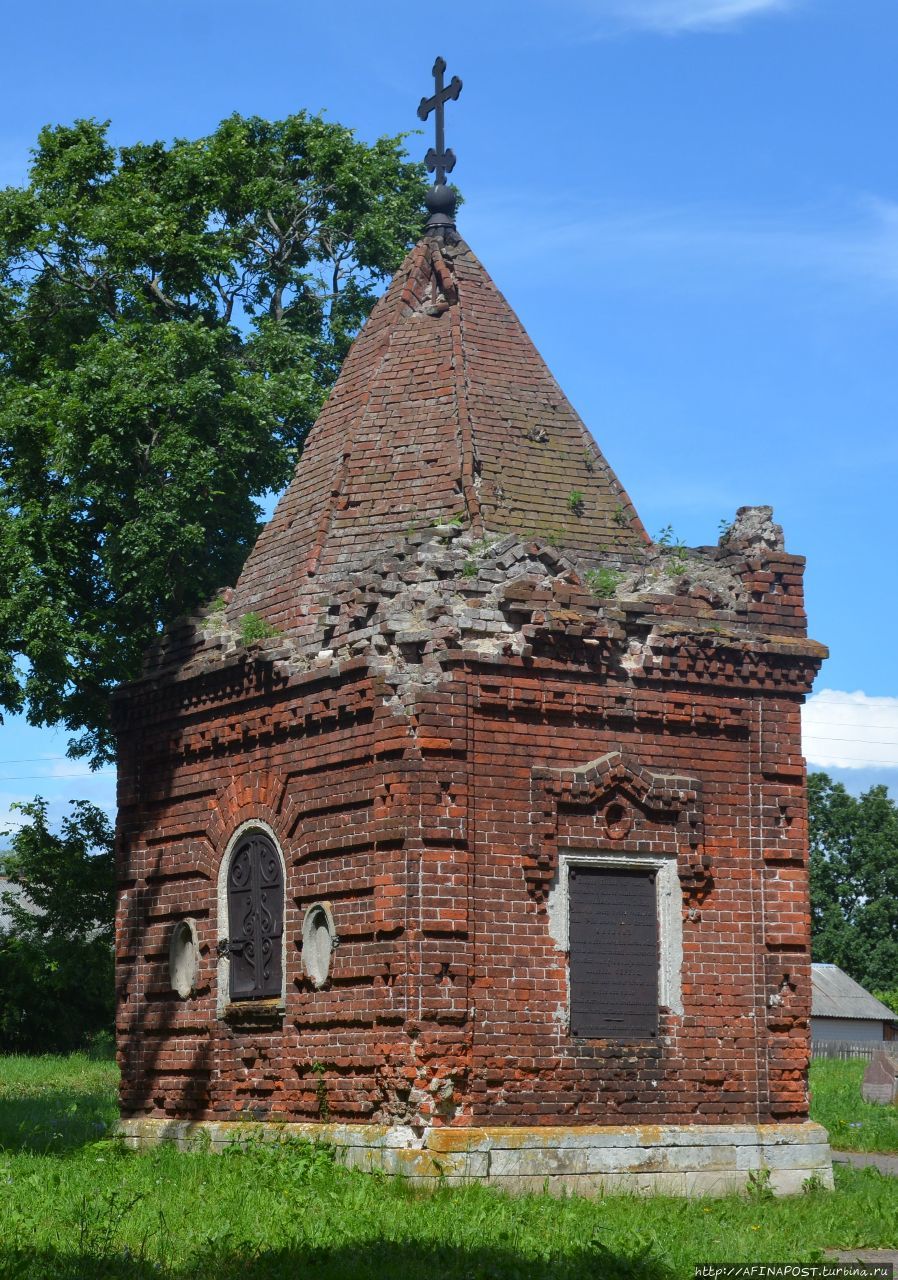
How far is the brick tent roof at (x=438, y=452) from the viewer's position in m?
13.9

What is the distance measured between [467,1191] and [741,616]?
16.2 feet

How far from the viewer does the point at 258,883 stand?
44.8ft

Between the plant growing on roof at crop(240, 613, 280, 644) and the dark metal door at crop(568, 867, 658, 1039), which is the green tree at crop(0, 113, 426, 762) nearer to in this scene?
the plant growing on roof at crop(240, 613, 280, 644)

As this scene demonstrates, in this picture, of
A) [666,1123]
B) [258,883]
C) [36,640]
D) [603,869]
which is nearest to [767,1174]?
[666,1123]

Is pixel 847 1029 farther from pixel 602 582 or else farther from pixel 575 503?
pixel 602 582

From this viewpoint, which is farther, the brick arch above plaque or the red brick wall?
the brick arch above plaque

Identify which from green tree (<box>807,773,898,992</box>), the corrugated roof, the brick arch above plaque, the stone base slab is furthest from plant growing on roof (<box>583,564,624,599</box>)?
green tree (<box>807,773,898,992</box>)

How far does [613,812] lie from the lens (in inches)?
505

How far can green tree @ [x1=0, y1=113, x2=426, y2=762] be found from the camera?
1920 cm

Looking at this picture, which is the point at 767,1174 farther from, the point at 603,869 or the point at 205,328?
the point at 205,328

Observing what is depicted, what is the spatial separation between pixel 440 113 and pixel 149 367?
17.4 feet

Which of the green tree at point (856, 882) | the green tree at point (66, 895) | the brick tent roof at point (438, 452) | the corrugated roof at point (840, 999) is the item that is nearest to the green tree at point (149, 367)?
the green tree at point (66, 895)

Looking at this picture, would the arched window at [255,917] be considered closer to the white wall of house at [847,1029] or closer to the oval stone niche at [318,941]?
the oval stone niche at [318,941]

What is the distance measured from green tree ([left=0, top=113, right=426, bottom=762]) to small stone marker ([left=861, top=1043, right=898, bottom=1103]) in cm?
1131
